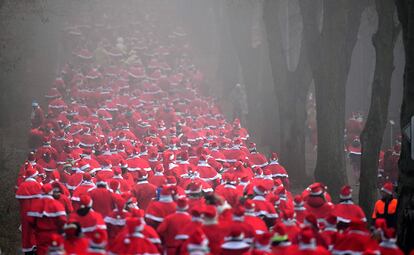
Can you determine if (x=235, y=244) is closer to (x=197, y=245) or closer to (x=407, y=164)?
(x=197, y=245)

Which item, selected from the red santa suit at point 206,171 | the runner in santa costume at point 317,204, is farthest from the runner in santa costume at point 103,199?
the red santa suit at point 206,171

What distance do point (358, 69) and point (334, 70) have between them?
21576mm

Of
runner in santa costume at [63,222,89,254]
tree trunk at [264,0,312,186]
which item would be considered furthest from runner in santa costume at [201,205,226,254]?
tree trunk at [264,0,312,186]

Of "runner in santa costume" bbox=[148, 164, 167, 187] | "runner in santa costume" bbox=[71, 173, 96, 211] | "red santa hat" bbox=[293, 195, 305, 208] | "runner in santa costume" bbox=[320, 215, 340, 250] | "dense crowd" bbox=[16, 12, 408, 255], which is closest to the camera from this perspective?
"dense crowd" bbox=[16, 12, 408, 255]

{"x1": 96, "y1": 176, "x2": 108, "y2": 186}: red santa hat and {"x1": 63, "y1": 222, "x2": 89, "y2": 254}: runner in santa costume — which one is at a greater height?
{"x1": 96, "y1": 176, "x2": 108, "y2": 186}: red santa hat

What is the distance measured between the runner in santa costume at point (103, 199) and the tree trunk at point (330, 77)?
344 inches

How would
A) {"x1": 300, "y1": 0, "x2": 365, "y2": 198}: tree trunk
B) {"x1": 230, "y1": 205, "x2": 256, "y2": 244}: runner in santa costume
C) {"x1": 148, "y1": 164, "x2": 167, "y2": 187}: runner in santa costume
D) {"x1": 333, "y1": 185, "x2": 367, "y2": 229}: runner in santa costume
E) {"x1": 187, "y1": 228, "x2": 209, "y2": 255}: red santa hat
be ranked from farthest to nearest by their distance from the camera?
{"x1": 300, "y1": 0, "x2": 365, "y2": 198}: tree trunk, {"x1": 148, "y1": 164, "x2": 167, "y2": 187}: runner in santa costume, {"x1": 333, "y1": 185, "x2": 367, "y2": 229}: runner in santa costume, {"x1": 230, "y1": 205, "x2": 256, "y2": 244}: runner in santa costume, {"x1": 187, "y1": 228, "x2": 209, "y2": 255}: red santa hat

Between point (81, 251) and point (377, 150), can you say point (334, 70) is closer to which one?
point (377, 150)

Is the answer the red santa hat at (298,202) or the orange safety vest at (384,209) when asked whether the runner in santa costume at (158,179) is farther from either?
the orange safety vest at (384,209)

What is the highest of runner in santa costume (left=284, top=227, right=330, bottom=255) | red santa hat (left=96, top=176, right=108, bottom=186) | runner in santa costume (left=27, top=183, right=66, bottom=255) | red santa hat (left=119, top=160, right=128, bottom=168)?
red santa hat (left=119, top=160, right=128, bottom=168)

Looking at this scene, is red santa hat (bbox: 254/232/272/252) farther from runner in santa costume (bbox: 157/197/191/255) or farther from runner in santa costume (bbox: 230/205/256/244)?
runner in santa costume (bbox: 157/197/191/255)

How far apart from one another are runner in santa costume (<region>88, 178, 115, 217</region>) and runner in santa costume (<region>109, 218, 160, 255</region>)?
158 inches

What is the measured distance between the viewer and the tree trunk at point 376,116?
1897 centimetres

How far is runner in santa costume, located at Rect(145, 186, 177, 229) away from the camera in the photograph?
13.8 m
